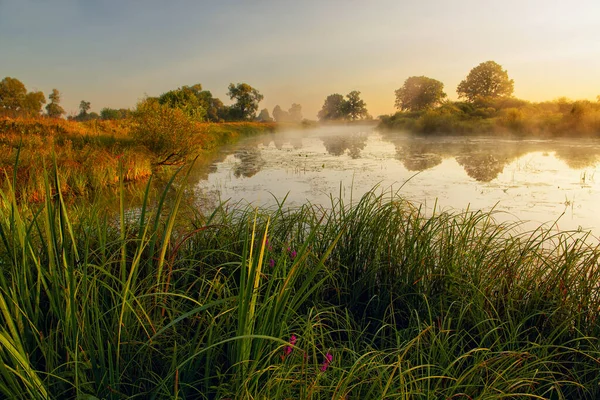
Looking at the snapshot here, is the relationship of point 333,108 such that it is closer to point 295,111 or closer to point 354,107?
point 354,107

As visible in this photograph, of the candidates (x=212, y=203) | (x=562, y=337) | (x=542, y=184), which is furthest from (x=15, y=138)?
(x=542, y=184)

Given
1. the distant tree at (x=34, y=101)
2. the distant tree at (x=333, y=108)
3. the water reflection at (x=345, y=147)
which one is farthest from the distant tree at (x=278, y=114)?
the water reflection at (x=345, y=147)

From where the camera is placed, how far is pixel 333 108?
322 ft

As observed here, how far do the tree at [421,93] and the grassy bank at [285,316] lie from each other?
59900 mm

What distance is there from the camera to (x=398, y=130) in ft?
128

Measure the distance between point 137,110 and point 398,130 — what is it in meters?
32.2

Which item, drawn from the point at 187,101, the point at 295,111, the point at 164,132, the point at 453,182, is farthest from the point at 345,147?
the point at 295,111

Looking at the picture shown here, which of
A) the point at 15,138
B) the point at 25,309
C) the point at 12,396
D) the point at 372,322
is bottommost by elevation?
the point at 372,322

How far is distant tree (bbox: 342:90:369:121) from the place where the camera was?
89625 mm

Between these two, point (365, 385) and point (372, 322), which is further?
point (372, 322)

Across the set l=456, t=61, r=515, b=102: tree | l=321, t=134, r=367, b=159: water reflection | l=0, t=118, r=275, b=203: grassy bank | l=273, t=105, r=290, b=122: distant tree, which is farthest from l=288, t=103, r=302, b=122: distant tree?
l=0, t=118, r=275, b=203: grassy bank

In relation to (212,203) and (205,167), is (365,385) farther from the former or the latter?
(205,167)

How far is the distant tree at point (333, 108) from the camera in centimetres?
9338

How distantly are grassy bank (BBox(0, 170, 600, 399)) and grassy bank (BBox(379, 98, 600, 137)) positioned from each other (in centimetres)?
2491
